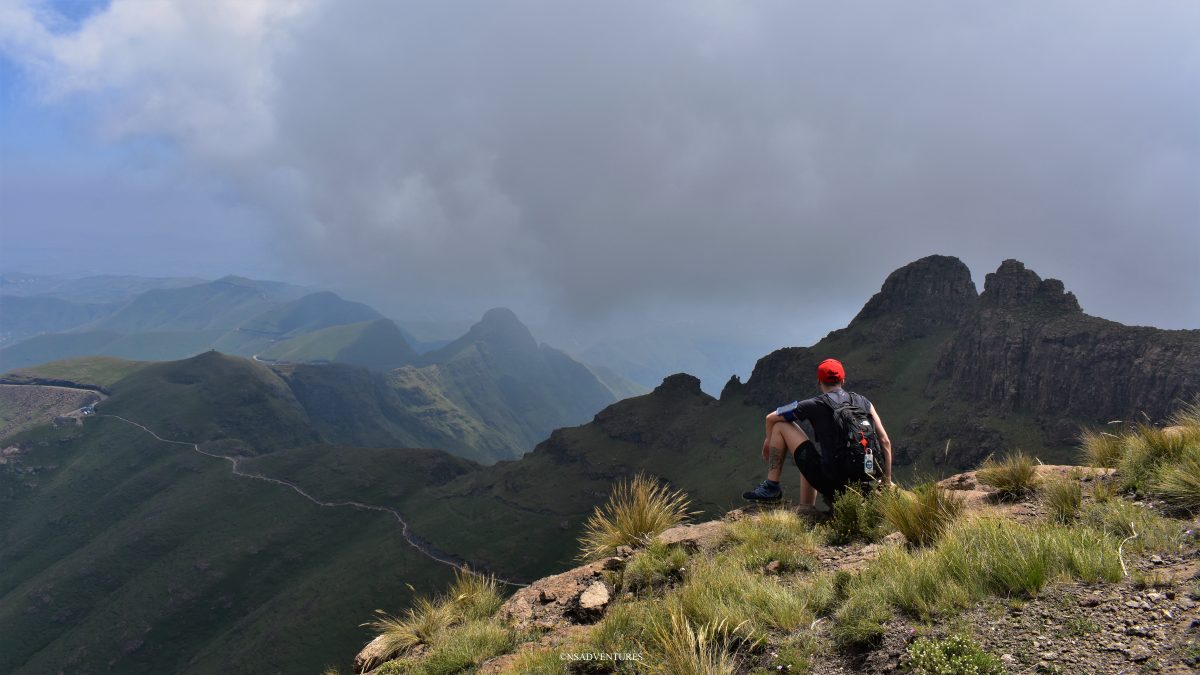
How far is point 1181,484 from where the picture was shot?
6.93 m

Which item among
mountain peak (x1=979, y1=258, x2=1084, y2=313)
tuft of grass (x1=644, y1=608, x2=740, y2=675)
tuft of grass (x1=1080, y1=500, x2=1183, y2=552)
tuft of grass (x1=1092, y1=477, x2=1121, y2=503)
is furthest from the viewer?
mountain peak (x1=979, y1=258, x2=1084, y2=313)

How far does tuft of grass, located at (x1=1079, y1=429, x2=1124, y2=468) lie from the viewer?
31.6ft

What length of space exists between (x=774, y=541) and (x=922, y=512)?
221cm

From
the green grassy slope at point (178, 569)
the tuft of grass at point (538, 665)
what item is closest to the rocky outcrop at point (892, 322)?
the green grassy slope at point (178, 569)

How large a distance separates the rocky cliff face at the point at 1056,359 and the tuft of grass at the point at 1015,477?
12300cm

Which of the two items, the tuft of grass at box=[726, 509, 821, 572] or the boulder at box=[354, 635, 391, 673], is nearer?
the tuft of grass at box=[726, 509, 821, 572]

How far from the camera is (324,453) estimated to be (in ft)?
627

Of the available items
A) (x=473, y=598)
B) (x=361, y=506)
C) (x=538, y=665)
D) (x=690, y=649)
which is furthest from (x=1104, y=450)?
(x=361, y=506)

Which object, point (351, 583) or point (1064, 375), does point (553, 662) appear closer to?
point (351, 583)

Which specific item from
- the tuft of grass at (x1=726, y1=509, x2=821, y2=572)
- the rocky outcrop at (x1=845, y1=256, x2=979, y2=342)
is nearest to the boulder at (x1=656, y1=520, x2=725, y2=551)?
the tuft of grass at (x1=726, y1=509, x2=821, y2=572)

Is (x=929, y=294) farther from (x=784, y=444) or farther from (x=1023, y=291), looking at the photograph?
(x=784, y=444)

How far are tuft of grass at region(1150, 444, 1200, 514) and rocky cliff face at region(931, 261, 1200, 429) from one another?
4887 inches

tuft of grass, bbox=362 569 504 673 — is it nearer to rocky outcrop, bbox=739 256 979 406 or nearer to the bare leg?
the bare leg

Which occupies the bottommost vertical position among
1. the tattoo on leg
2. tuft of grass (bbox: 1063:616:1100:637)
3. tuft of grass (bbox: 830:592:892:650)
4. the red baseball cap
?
tuft of grass (bbox: 830:592:892:650)
